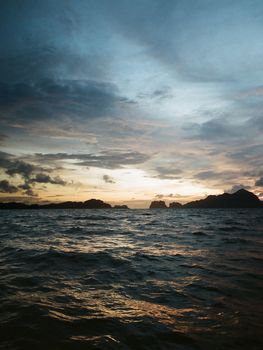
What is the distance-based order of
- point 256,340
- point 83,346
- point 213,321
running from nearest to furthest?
point 83,346 < point 256,340 < point 213,321

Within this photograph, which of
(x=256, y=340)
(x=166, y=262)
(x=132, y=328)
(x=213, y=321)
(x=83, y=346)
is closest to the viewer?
(x=83, y=346)

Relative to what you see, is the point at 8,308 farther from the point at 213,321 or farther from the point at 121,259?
the point at 121,259

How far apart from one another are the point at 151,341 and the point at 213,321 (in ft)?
5.50

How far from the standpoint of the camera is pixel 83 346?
14.9ft

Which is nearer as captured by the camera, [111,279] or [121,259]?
[111,279]

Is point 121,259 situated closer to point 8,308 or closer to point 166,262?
point 166,262

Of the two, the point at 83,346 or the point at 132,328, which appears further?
the point at 132,328

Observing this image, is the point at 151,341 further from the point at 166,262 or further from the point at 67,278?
the point at 166,262

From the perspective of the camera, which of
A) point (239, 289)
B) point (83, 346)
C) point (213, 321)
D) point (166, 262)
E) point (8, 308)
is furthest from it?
point (166, 262)

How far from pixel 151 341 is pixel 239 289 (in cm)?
445

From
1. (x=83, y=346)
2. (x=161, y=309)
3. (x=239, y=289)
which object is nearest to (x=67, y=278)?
(x=161, y=309)

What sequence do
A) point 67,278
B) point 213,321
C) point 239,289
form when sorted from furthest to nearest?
point 67,278 < point 239,289 < point 213,321

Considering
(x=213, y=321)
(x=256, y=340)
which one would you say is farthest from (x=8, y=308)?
(x=256, y=340)

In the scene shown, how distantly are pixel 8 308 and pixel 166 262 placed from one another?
24.2 ft
